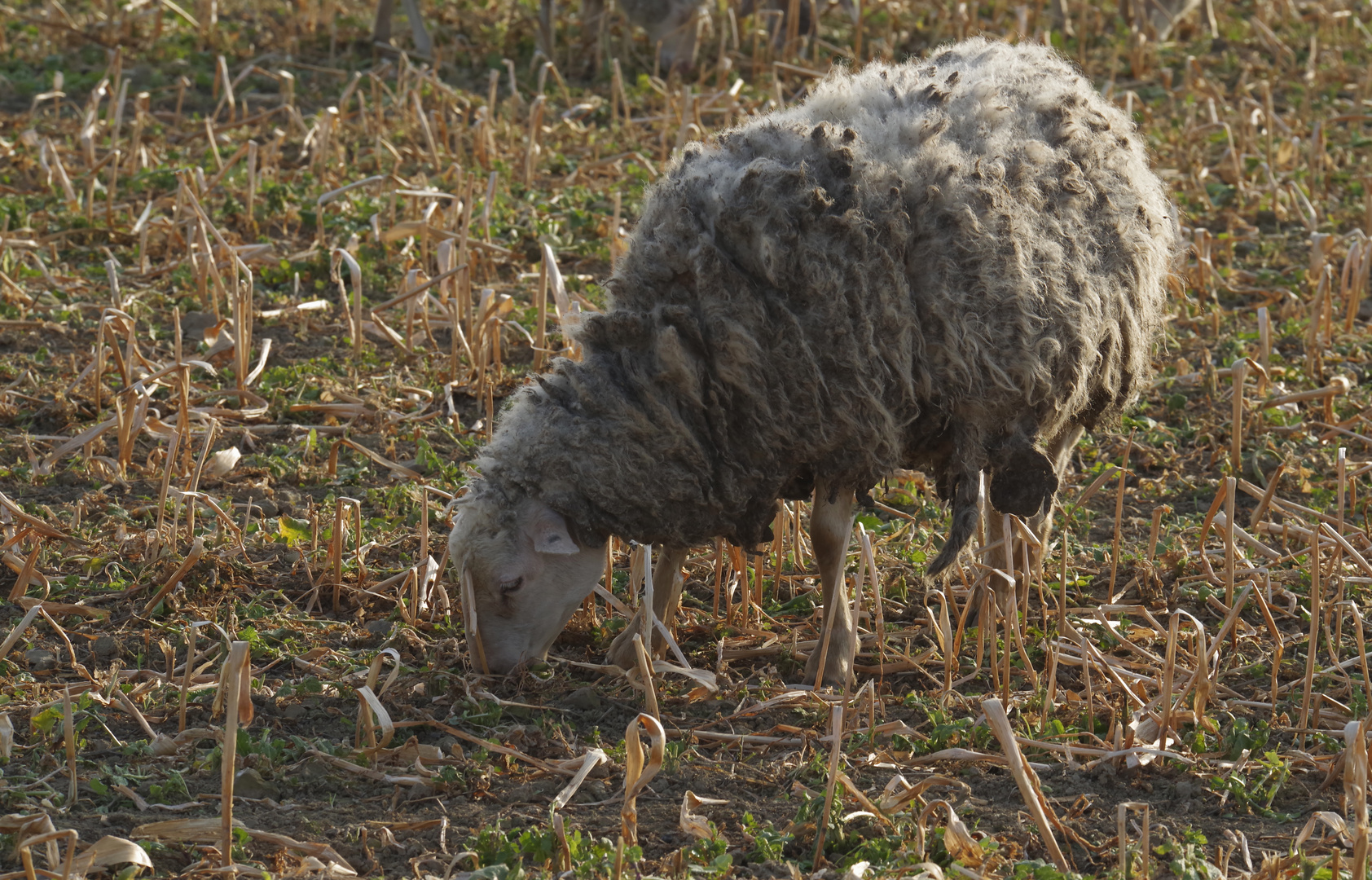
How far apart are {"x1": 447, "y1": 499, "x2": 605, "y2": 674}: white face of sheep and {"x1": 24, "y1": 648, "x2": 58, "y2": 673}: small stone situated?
1.34 m

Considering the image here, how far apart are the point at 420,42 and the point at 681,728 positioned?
25.7 feet

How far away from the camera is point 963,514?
14.3 feet

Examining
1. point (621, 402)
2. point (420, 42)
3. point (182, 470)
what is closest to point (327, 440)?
point (182, 470)

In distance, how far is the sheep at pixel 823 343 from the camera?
4.10 meters

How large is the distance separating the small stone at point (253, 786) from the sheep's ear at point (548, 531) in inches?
38.7

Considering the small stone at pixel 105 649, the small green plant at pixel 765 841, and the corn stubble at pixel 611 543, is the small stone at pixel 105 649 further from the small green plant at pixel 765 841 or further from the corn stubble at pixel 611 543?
the small green plant at pixel 765 841

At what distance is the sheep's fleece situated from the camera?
410 centimetres

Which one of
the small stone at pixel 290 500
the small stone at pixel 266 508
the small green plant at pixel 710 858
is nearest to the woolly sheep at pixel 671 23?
the small stone at pixel 290 500

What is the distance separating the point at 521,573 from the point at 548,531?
0.16 metres

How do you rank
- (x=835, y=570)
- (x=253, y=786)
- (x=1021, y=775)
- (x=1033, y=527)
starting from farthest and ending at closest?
(x=1033, y=527) → (x=835, y=570) → (x=253, y=786) → (x=1021, y=775)

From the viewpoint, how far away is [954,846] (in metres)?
3.52

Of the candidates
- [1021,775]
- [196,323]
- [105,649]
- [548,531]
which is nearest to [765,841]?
[1021,775]

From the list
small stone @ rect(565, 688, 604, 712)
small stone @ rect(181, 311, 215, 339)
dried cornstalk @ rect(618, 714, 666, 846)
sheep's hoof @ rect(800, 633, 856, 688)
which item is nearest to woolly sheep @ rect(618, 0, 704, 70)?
small stone @ rect(181, 311, 215, 339)

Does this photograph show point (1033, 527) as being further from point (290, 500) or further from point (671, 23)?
point (671, 23)
